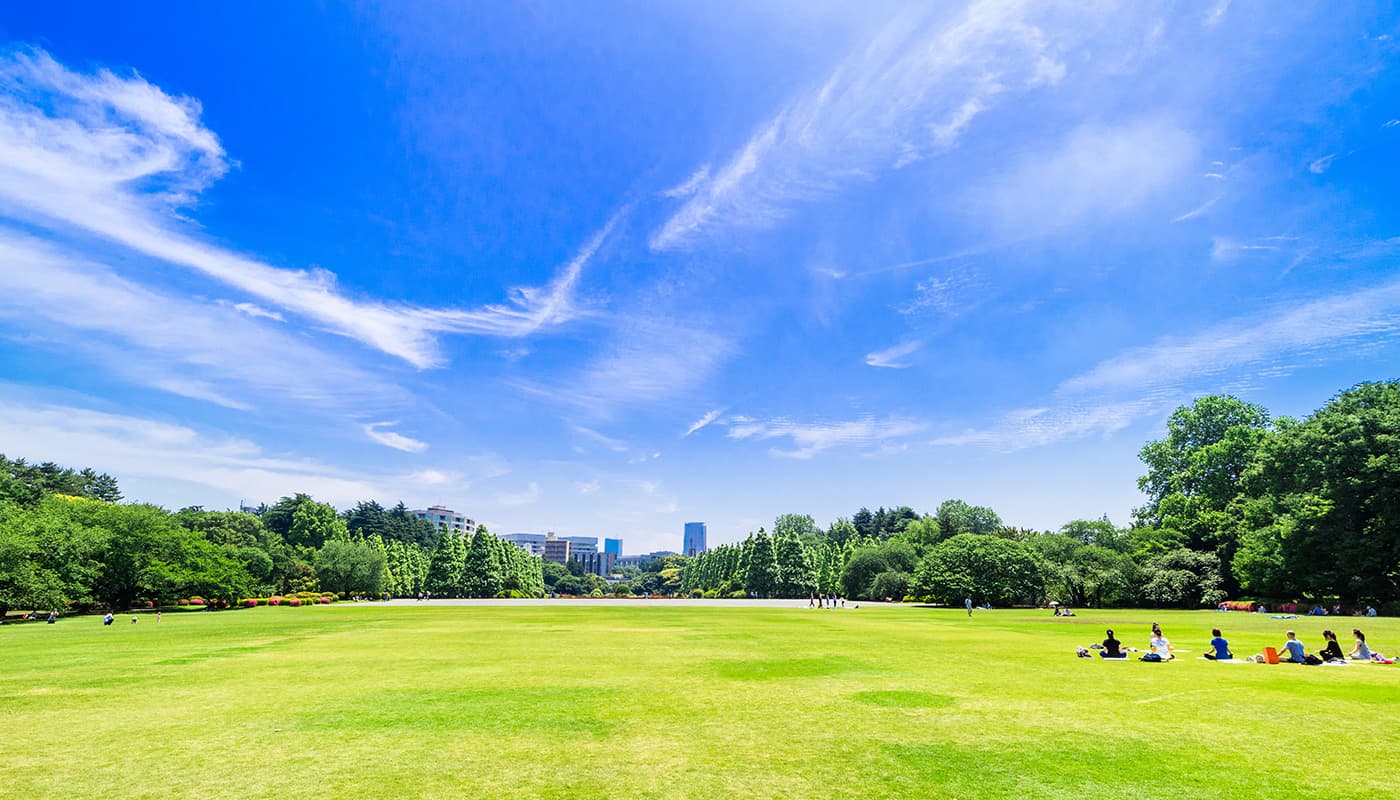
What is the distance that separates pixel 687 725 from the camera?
1191cm

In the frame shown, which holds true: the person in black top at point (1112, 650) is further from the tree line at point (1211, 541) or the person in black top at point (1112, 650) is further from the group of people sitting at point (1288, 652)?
the tree line at point (1211, 541)

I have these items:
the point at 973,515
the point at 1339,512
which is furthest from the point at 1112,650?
the point at 973,515

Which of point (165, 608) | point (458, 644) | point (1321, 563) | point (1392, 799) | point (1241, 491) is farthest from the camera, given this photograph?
point (1241, 491)

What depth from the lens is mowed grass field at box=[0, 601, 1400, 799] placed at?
8773mm

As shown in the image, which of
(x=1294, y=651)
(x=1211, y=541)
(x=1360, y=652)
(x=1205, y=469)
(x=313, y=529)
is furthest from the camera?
(x=313, y=529)

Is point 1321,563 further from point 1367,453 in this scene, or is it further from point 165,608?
point 165,608

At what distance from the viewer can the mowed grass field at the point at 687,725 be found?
8.77 metres

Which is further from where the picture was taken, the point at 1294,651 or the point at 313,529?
the point at 313,529

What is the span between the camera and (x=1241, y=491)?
2525 inches

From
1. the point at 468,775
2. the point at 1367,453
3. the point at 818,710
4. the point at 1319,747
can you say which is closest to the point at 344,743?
the point at 468,775

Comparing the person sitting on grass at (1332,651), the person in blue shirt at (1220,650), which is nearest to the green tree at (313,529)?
the person in blue shirt at (1220,650)

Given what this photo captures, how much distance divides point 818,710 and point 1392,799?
26.1 feet

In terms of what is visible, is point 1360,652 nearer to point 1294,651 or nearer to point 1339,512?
point 1294,651

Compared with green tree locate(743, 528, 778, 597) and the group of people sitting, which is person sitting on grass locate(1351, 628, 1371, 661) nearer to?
the group of people sitting
